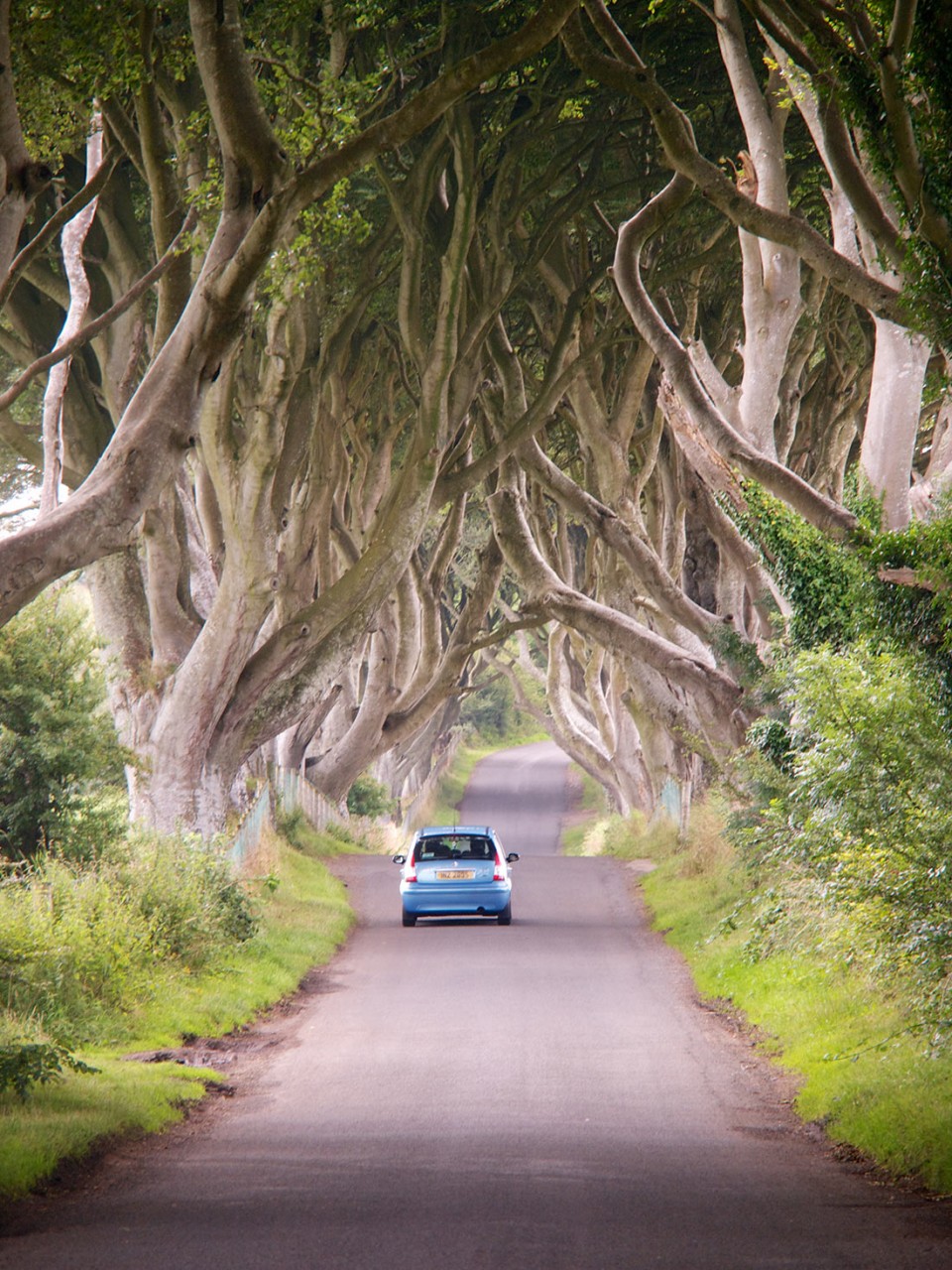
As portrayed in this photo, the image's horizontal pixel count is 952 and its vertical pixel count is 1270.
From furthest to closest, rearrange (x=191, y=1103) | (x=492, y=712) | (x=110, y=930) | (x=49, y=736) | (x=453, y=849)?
(x=492, y=712), (x=453, y=849), (x=49, y=736), (x=110, y=930), (x=191, y=1103)

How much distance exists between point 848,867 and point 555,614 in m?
12.8

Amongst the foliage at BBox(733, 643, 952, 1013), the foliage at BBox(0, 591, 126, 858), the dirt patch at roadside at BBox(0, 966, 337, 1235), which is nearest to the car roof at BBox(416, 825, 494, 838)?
the dirt patch at roadside at BBox(0, 966, 337, 1235)

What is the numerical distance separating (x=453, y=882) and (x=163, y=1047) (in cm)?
955

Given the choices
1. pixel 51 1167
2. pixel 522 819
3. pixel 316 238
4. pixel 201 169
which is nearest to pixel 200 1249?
pixel 51 1167

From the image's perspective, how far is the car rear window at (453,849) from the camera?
2061cm

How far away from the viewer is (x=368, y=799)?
1581 inches

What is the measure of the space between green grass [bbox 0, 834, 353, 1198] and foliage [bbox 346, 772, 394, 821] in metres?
18.6

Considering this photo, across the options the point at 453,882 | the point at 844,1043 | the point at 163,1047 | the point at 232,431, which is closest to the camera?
the point at 844,1043

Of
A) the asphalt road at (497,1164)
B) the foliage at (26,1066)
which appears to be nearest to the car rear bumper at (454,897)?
the asphalt road at (497,1164)

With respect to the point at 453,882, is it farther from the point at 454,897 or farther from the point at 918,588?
the point at 918,588

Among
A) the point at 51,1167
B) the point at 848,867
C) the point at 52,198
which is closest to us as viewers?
the point at 51,1167

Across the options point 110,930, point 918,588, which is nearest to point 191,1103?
point 110,930

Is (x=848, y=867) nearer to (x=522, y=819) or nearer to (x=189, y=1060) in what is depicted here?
(x=189, y=1060)

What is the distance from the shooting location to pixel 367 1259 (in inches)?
234
